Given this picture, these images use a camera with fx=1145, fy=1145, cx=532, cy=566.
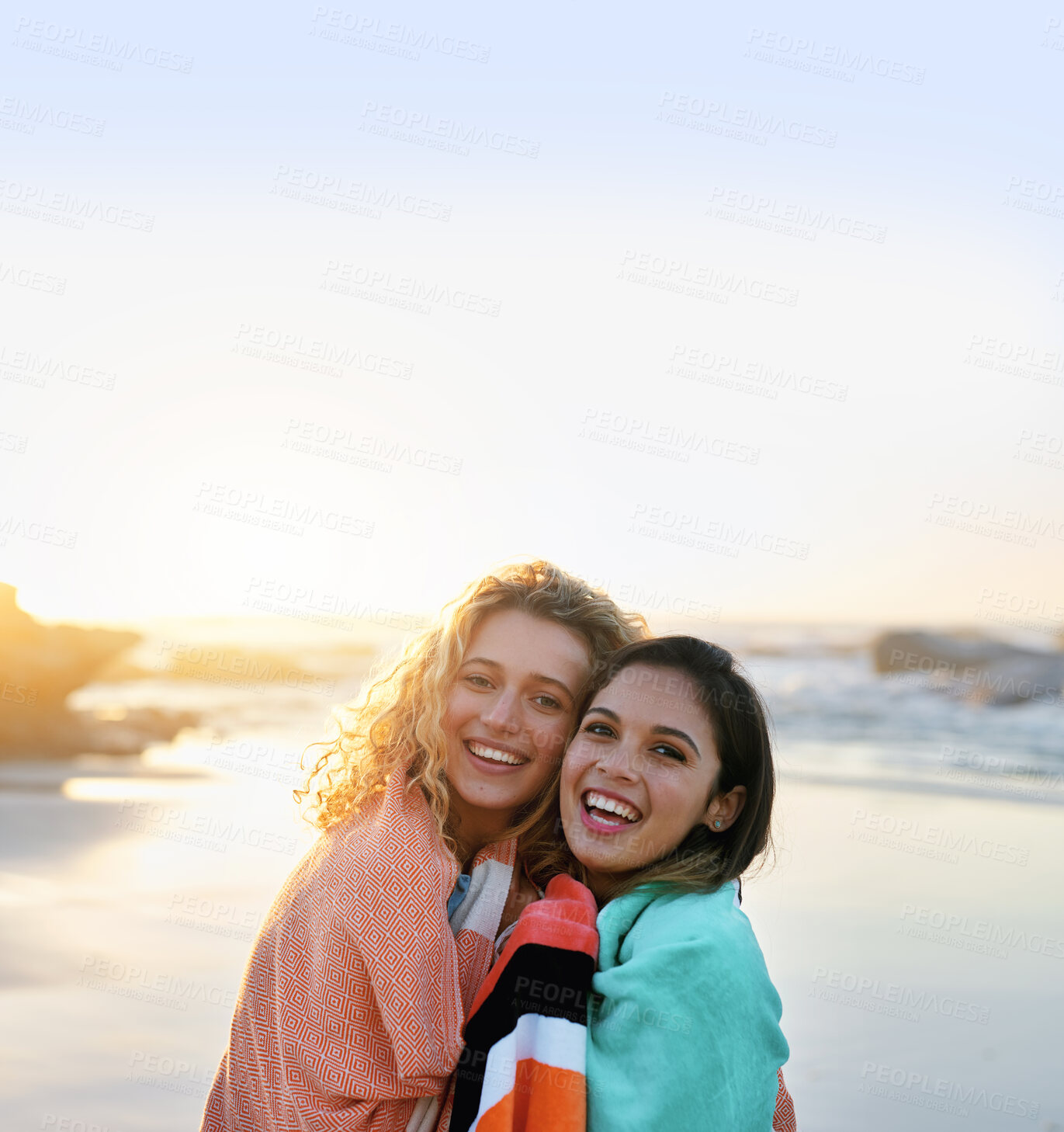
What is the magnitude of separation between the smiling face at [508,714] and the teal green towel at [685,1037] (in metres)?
0.77

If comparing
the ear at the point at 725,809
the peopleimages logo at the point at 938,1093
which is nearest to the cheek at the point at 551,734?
the ear at the point at 725,809

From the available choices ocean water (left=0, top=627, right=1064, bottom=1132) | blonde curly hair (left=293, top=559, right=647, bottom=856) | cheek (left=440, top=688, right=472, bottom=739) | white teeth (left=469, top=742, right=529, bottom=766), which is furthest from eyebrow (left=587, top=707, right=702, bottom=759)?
ocean water (left=0, top=627, right=1064, bottom=1132)

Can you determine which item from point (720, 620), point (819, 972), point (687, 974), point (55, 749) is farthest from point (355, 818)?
point (720, 620)

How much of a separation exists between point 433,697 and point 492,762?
255 mm

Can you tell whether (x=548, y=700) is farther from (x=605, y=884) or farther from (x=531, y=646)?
(x=605, y=884)

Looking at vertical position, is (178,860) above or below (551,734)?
below

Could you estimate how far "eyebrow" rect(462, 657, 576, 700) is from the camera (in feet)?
10.9

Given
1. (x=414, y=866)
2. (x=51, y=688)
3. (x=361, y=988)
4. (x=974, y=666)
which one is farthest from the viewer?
(x=974, y=666)

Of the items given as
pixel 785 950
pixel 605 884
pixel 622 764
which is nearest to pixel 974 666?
pixel 785 950

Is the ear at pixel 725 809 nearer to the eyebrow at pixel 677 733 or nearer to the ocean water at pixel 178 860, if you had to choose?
the eyebrow at pixel 677 733

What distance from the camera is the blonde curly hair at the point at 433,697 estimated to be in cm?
323

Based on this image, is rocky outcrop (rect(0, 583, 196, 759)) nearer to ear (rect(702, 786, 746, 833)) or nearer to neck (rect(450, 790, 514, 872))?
neck (rect(450, 790, 514, 872))

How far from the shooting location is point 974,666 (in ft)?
60.6

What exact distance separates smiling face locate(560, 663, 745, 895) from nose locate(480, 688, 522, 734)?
238 mm
